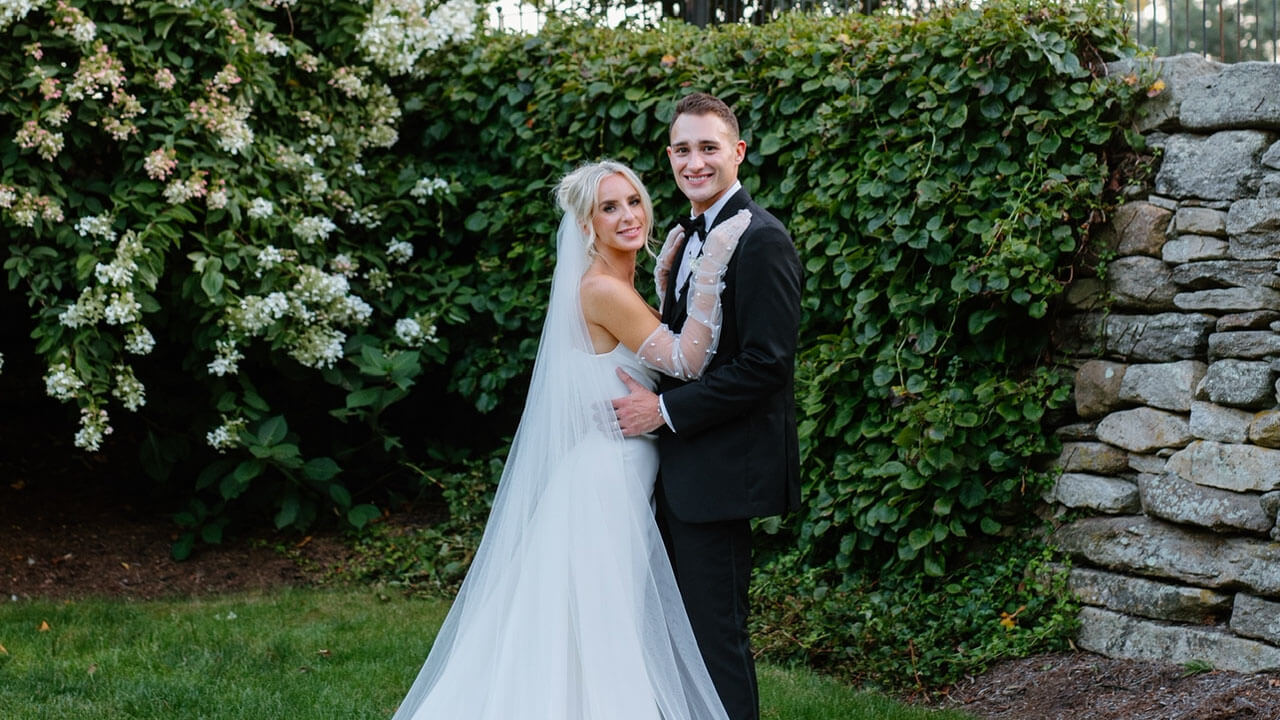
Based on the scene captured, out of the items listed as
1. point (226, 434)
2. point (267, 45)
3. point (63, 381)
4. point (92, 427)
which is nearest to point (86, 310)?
point (63, 381)

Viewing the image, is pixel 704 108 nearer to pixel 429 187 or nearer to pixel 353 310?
pixel 353 310

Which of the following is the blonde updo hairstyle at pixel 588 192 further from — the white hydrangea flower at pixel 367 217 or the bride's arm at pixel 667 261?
the white hydrangea flower at pixel 367 217

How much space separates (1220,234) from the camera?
4.33 m

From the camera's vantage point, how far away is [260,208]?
5.56 m

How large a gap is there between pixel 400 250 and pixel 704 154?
11.1ft

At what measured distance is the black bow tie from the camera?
339 centimetres

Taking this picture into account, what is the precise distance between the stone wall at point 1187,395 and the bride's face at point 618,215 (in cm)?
213

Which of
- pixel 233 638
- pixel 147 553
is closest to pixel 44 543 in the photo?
pixel 147 553

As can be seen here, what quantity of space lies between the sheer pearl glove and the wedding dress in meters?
0.01

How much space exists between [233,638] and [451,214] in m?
2.70

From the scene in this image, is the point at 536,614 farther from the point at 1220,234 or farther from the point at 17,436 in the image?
the point at 17,436

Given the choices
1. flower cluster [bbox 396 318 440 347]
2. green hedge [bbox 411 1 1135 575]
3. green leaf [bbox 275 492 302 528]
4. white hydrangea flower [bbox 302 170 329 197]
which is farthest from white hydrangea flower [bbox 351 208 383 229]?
green hedge [bbox 411 1 1135 575]

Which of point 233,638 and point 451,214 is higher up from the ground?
point 451,214

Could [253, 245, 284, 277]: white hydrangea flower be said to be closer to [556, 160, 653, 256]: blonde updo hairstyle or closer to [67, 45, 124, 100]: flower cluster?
[67, 45, 124, 100]: flower cluster
